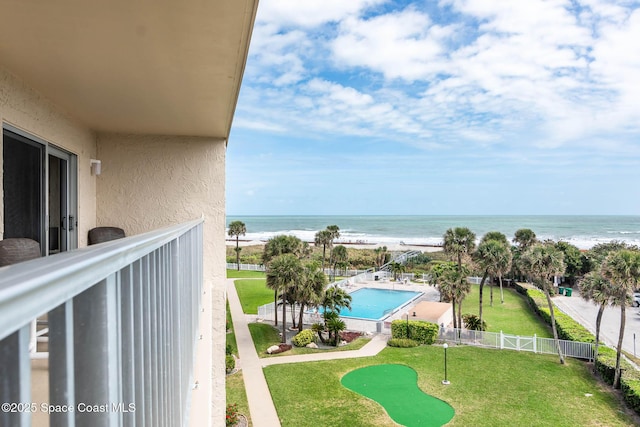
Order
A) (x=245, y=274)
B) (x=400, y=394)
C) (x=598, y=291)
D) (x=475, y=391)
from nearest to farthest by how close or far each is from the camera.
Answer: (x=400, y=394) → (x=475, y=391) → (x=598, y=291) → (x=245, y=274)

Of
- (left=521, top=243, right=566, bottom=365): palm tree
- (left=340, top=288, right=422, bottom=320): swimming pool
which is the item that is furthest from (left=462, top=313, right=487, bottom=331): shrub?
(left=340, top=288, right=422, bottom=320): swimming pool

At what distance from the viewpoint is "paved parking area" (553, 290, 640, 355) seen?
17641mm

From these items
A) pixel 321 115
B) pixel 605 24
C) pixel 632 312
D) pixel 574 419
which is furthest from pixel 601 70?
pixel 574 419

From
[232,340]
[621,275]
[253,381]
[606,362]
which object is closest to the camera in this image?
[253,381]

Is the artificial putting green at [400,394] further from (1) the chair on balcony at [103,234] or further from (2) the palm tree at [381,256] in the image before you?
(2) the palm tree at [381,256]

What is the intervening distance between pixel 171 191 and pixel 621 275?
1478cm

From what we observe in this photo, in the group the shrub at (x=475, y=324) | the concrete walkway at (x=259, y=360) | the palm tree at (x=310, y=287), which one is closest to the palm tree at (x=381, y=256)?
the shrub at (x=475, y=324)

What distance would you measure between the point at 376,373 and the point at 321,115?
80.5 m

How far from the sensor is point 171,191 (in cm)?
610

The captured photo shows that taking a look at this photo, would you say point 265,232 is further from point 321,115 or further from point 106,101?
point 106,101

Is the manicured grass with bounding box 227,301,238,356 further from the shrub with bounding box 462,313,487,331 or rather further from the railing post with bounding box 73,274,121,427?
the railing post with bounding box 73,274,121,427

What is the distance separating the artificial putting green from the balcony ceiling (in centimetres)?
1040

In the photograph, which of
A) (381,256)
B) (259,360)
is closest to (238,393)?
(259,360)

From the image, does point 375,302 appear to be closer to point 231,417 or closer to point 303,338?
point 303,338
